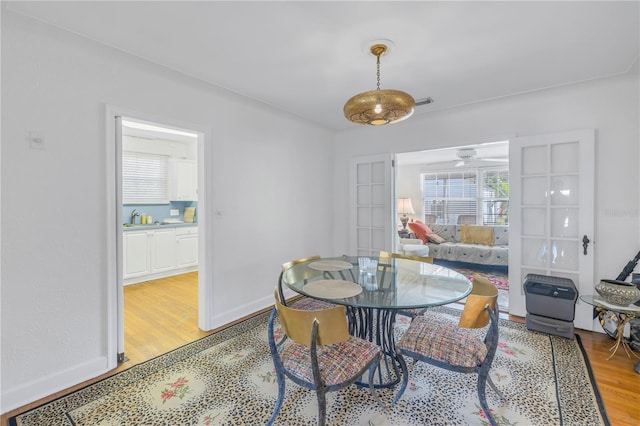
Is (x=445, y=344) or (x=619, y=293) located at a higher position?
(x=619, y=293)

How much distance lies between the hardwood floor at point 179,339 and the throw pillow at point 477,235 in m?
2.87

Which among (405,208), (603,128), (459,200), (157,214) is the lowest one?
(157,214)

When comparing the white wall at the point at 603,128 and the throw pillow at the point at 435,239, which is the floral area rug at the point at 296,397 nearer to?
the white wall at the point at 603,128

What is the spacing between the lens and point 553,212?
3027mm

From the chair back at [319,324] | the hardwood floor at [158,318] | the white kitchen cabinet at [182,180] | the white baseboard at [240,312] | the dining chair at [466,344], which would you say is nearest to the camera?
the chair back at [319,324]

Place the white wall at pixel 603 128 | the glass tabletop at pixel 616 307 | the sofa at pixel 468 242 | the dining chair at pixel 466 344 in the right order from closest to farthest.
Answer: the dining chair at pixel 466 344 < the glass tabletop at pixel 616 307 < the white wall at pixel 603 128 < the sofa at pixel 468 242

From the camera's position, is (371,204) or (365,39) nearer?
(365,39)

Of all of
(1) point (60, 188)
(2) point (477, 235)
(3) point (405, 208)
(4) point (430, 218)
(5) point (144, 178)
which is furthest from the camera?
(4) point (430, 218)

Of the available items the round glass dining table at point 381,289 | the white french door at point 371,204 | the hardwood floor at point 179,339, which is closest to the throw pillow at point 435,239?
the white french door at point 371,204

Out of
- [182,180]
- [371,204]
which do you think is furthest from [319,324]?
[182,180]

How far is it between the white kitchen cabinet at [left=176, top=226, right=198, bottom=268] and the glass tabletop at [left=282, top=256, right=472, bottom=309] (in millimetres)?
3233

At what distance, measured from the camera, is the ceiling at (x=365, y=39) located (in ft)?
5.74

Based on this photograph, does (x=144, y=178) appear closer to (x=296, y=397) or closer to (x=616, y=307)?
(x=296, y=397)

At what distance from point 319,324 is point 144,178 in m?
4.96
